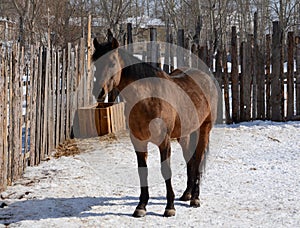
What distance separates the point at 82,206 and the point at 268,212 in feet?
6.66

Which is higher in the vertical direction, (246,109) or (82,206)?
(246,109)

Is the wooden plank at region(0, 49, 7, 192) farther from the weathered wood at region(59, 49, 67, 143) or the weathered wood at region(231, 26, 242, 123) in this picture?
the weathered wood at region(231, 26, 242, 123)

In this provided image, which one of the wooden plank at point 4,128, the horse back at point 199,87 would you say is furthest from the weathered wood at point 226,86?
the wooden plank at point 4,128

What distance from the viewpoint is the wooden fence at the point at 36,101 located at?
18.4 ft

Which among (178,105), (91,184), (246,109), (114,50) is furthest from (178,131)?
(246,109)

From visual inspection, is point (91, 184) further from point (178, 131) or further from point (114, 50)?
point (114, 50)

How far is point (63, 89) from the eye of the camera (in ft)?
27.3

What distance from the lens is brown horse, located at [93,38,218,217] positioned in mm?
4297

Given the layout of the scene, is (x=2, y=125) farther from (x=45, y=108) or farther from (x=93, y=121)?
(x=93, y=121)

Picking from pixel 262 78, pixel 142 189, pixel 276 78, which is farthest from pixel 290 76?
pixel 142 189

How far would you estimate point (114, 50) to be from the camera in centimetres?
433

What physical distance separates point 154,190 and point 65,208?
1.23 metres

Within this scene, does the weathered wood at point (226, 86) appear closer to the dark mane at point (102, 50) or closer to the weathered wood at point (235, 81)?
the weathered wood at point (235, 81)

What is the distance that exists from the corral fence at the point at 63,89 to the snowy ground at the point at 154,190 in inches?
20.8
